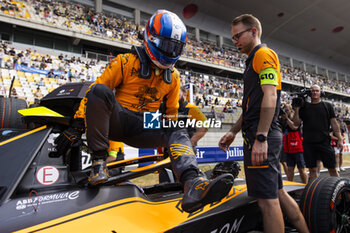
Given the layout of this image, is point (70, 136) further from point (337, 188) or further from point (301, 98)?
point (301, 98)

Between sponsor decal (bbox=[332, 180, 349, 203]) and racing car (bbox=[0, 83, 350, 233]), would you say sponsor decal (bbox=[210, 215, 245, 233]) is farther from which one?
sponsor decal (bbox=[332, 180, 349, 203])

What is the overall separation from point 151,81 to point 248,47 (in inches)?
33.6

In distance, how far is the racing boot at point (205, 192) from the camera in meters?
Result: 1.29

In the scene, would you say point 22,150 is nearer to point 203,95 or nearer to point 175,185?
point 175,185

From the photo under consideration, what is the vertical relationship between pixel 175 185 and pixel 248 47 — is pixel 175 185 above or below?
below

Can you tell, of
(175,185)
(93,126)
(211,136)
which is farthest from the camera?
(211,136)

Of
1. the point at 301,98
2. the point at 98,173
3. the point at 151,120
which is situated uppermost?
the point at 301,98

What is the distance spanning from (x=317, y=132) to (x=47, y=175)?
149 inches

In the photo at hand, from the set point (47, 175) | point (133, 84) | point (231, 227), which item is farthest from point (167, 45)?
point (231, 227)

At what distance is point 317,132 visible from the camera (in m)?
3.67

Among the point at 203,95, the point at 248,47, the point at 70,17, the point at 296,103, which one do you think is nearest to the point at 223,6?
the point at 203,95

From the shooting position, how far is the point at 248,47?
6.32 feet

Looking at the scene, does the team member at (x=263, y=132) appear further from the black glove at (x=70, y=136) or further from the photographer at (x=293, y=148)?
the photographer at (x=293, y=148)

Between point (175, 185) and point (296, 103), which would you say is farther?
point (296, 103)
